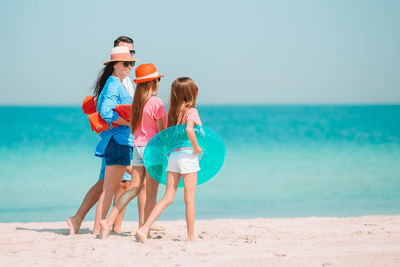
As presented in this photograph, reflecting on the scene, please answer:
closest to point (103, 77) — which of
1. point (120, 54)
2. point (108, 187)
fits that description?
point (120, 54)

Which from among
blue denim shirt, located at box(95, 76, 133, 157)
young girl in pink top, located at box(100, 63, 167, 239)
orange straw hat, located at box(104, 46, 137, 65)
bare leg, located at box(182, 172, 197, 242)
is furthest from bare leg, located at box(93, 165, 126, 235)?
orange straw hat, located at box(104, 46, 137, 65)

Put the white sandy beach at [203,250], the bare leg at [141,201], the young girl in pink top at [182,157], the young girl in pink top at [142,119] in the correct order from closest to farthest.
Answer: the white sandy beach at [203,250] → the young girl in pink top at [182,157] → the young girl in pink top at [142,119] → the bare leg at [141,201]

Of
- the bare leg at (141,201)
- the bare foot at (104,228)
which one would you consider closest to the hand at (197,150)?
the bare leg at (141,201)

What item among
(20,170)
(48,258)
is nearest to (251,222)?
(48,258)

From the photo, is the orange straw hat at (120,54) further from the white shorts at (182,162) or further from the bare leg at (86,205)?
the bare leg at (86,205)

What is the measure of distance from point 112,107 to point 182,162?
0.82 meters

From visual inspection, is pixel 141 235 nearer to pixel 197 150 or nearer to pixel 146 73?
pixel 197 150

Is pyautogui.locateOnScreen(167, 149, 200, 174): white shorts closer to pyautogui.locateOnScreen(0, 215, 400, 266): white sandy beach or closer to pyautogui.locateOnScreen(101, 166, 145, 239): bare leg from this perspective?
pyautogui.locateOnScreen(101, 166, 145, 239): bare leg

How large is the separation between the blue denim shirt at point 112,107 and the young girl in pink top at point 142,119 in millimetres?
237

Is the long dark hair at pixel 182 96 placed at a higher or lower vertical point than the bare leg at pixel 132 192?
higher

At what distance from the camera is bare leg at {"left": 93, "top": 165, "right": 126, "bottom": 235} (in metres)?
4.30

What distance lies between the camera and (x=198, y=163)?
402cm

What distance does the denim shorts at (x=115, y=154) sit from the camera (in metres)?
4.27

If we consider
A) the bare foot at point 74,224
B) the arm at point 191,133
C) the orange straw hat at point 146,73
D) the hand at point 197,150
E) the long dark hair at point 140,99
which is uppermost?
the orange straw hat at point 146,73
